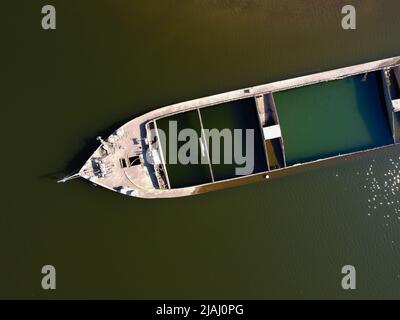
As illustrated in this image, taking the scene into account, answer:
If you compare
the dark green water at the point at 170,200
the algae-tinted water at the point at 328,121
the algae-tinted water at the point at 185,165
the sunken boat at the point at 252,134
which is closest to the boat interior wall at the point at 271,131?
the sunken boat at the point at 252,134

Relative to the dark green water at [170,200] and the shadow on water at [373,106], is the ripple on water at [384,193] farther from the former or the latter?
the shadow on water at [373,106]

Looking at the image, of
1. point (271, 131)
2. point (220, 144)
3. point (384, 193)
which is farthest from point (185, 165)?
point (384, 193)

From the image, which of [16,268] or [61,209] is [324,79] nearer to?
[61,209]

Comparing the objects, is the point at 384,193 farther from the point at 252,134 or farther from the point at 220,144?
the point at 220,144

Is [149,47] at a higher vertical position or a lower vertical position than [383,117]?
higher

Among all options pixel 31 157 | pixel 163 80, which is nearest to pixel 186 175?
pixel 163 80

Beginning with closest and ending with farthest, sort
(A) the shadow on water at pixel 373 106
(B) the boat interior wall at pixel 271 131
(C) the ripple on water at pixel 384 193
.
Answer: (B) the boat interior wall at pixel 271 131
(C) the ripple on water at pixel 384 193
(A) the shadow on water at pixel 373 106
